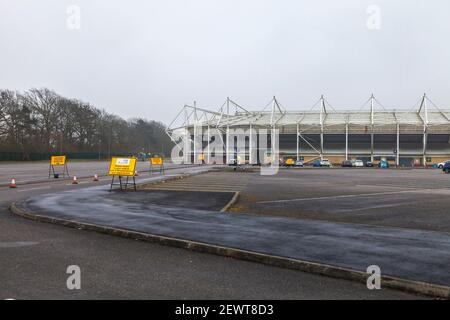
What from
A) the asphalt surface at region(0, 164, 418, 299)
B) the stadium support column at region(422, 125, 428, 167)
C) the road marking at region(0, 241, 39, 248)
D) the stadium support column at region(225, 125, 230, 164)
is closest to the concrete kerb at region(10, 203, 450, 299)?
the asphalt surface at region(0, 164, 418, 299)

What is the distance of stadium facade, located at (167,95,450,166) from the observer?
89.9m

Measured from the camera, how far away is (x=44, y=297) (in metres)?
4.77

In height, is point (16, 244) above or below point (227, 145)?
below

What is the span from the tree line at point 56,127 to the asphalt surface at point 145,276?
75.1 meters

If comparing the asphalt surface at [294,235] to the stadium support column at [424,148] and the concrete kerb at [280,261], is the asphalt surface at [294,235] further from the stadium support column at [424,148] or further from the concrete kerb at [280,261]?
the stadium support column at [424,148]

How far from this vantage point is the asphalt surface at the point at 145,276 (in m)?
4.97

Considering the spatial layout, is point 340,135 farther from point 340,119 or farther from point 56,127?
point 56,127

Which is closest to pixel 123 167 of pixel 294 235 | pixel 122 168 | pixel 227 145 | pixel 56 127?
pixel 122 168

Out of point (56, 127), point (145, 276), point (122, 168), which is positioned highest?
point (56, 127)

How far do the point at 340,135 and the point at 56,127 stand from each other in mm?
66176

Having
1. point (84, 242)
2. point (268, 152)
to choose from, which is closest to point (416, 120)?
point (268, 152)

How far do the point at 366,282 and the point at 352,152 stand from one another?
9312cm

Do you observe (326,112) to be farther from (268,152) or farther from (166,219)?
(166,219)

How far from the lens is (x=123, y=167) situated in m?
19.0
